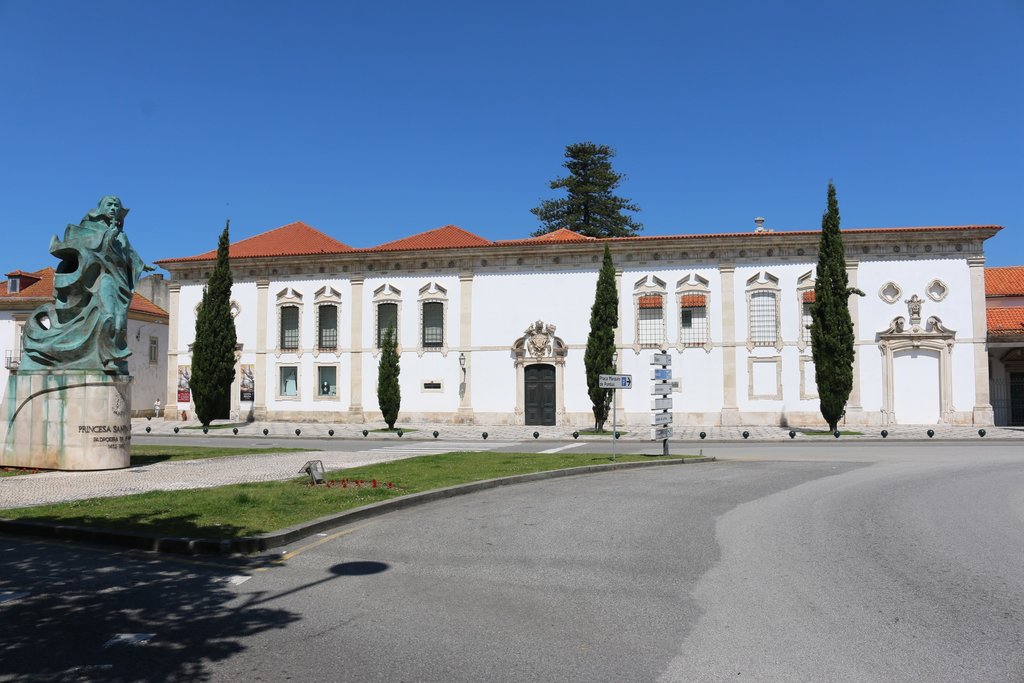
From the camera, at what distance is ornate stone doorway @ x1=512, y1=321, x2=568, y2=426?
34.5 metres

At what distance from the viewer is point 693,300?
3384cm

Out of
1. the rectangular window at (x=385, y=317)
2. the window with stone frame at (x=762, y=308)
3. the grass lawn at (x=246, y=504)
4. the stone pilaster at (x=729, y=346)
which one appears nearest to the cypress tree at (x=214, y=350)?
the rectangular window at (x=385, y=317)

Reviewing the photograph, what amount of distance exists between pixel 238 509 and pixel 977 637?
7.82 metres

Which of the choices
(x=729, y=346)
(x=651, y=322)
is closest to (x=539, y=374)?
(x=651, y=322)

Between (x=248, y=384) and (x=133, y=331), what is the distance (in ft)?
41.6

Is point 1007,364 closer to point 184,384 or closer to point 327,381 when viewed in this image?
point 327,381

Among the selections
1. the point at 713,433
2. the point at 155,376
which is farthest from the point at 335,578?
the point at 155,376

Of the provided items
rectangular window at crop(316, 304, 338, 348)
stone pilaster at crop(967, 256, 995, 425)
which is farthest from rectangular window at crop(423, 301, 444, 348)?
stone pilaster at crop(967, 256, 995, 425)

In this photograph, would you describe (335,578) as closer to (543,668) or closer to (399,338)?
(543,668)

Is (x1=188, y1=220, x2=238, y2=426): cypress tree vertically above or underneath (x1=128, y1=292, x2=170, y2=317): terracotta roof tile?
underneath

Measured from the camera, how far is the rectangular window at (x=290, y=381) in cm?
3734

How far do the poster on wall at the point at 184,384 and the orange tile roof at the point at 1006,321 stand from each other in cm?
3747

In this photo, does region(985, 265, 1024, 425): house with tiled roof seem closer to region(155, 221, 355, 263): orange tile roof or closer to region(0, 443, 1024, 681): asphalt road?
region(0, 443, 1024, 681): asphalt road

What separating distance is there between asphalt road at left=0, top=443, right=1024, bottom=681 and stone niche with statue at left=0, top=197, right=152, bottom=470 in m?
6.88
